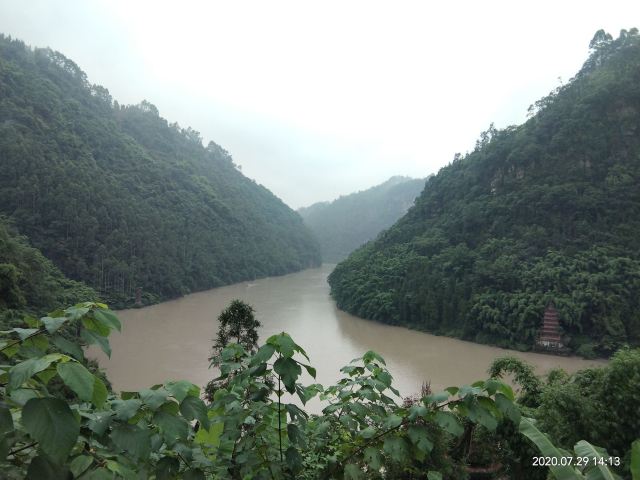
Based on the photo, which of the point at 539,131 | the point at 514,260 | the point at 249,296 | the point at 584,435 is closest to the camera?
the point at 584,435

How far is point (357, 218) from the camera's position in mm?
124438

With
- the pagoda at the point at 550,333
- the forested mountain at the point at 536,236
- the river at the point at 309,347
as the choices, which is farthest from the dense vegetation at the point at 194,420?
the forested mountain at the point at 536,236

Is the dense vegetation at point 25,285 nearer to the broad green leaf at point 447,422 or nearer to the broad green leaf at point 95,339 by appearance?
the broad green leaf at point 95,339

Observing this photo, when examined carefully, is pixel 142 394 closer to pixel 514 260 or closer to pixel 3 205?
pixel 514 260

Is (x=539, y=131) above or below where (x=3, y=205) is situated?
above

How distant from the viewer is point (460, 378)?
57.0ft

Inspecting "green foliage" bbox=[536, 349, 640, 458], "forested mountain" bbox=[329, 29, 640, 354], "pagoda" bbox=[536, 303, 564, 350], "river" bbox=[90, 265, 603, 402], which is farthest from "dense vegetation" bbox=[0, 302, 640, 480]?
"forested mountain" bbox=[329, 29, 640, 354]

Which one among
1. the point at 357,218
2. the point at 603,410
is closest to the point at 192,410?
the point at 603,410

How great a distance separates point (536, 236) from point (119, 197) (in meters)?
39.1

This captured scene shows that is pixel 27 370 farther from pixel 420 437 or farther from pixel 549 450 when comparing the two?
pixel 549 450

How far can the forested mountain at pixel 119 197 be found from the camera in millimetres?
34688

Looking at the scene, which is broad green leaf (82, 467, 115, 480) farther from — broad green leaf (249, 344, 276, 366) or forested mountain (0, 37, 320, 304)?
forested mountain (0, 37, 320, 304)

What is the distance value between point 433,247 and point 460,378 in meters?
18.1

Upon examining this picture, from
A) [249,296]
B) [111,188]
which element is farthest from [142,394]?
[111,188]
